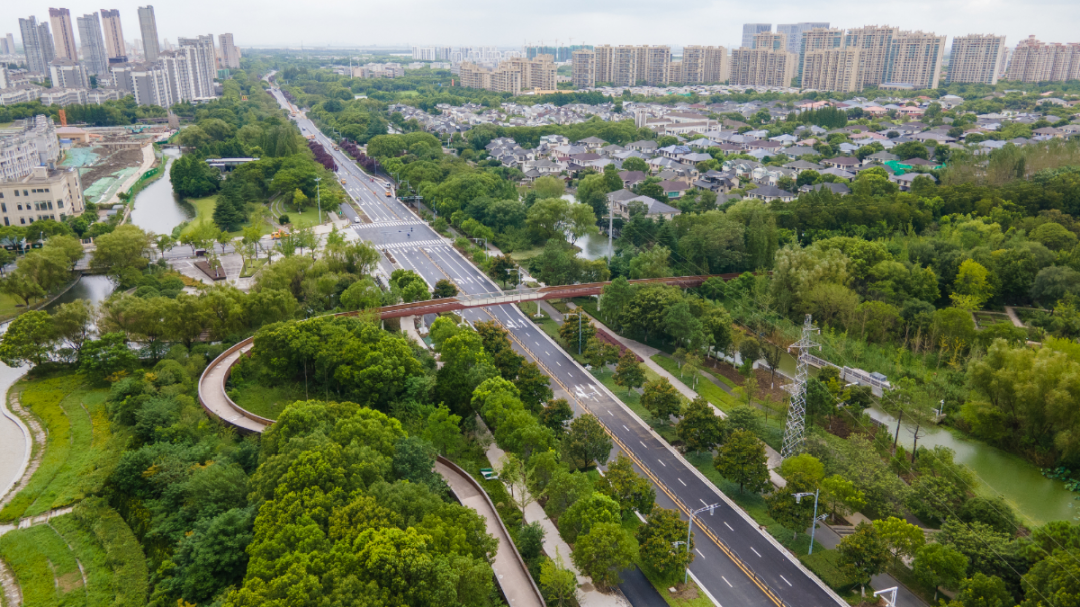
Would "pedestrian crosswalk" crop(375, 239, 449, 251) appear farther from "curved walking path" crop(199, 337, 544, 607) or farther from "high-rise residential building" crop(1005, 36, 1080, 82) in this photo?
"high-rise residential building" crop(1005, 36, 1080, 82)

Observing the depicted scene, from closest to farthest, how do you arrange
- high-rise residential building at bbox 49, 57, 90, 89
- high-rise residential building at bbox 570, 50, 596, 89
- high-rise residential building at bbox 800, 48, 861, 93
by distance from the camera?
high-rise residential building at bbox 49, 57, 90, 89
high-rise residential building at bbox 800, 48, 861, 93
high-rise residential building at bbox 570, 50, 596, 89

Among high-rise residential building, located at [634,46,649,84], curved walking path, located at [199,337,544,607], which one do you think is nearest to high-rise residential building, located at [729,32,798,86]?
high-rise residential building, located at [634,46,649,84]

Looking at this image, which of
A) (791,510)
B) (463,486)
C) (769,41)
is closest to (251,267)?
(463,486)

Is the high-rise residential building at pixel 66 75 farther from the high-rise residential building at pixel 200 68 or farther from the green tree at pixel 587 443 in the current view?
the green tree at pixel 587 443

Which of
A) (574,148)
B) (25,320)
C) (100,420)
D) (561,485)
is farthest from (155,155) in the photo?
(561,485)

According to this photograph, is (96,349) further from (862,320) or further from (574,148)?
(574,148)

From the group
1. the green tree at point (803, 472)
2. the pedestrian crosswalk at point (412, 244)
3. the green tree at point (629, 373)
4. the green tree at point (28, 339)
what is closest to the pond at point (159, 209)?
the pedestrian crosswalk at point (412, 244)

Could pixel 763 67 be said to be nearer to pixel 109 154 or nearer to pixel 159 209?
A: pixel 109 154
